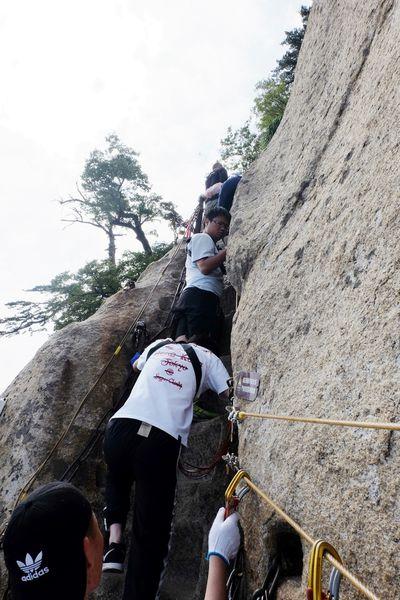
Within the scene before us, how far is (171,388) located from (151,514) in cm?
98

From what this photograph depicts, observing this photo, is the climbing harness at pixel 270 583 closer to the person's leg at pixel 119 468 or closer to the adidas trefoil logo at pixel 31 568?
the adidas trefoil logo at pixel 31 568

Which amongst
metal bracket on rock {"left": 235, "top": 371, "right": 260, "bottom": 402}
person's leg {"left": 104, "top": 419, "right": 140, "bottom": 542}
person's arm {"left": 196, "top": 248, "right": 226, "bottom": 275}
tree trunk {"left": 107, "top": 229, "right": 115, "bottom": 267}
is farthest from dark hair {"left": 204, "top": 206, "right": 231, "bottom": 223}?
tree trunk {"left": 107, "top": 229, "right": 115, "bottom": 267}

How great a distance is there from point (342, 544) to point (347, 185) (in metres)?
2.39

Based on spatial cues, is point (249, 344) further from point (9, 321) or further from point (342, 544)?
point (9, 321)

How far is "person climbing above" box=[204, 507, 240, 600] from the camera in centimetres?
227

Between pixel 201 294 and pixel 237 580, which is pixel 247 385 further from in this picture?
pixel 201 294

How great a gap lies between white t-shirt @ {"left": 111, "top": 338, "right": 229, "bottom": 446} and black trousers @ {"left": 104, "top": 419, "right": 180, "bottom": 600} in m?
0.09

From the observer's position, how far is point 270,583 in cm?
218

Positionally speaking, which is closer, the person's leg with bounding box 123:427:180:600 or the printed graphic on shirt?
the person's leg with bounding box 123:427:180:600

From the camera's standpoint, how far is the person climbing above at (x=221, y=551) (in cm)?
227

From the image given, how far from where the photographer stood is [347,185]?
3043 mm

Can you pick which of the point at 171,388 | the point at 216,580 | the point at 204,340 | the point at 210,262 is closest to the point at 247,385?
the point at 171,388

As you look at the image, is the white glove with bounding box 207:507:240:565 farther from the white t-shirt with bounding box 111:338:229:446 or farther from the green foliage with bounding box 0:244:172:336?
the green foliage with bounding box 0:244:172:336

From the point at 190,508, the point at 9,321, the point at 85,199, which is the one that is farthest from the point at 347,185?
the point at 85,199
